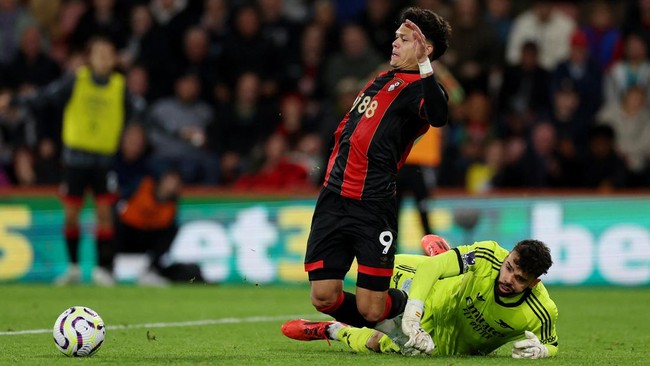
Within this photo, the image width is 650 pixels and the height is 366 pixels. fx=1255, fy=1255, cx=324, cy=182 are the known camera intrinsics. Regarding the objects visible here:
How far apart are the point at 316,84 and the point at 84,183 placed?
466 centimetres

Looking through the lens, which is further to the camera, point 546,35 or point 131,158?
point 546,35

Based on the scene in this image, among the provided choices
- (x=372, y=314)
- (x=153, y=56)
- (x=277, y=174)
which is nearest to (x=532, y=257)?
(x=372, y=314)

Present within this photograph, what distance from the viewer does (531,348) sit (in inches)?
304

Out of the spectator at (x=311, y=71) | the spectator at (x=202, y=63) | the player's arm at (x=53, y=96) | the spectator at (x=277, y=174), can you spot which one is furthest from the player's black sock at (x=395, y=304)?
the spectator at (x=202, y=63)

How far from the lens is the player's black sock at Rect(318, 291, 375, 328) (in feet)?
25.8

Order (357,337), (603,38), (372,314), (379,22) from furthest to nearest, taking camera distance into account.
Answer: (379,22), (603,38), (357,337), (372,314)

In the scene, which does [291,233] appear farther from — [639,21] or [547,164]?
[639,21]

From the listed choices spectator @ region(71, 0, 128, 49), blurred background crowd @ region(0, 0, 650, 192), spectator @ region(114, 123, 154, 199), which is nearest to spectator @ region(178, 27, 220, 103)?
blurred background crowd @ region(0, 0, 650, 192)

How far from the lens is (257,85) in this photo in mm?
17609

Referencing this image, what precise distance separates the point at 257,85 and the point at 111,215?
10.4 feet

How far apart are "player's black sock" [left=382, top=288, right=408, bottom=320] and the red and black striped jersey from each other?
0.64 metres

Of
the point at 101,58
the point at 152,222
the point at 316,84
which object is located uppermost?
the point at 101,58

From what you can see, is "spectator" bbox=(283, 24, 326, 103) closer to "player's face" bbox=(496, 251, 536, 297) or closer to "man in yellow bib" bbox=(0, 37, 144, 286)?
"man in yellow bib" bbox=(0, 37, 144, 286)

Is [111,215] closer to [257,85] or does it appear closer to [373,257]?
[257,85]
